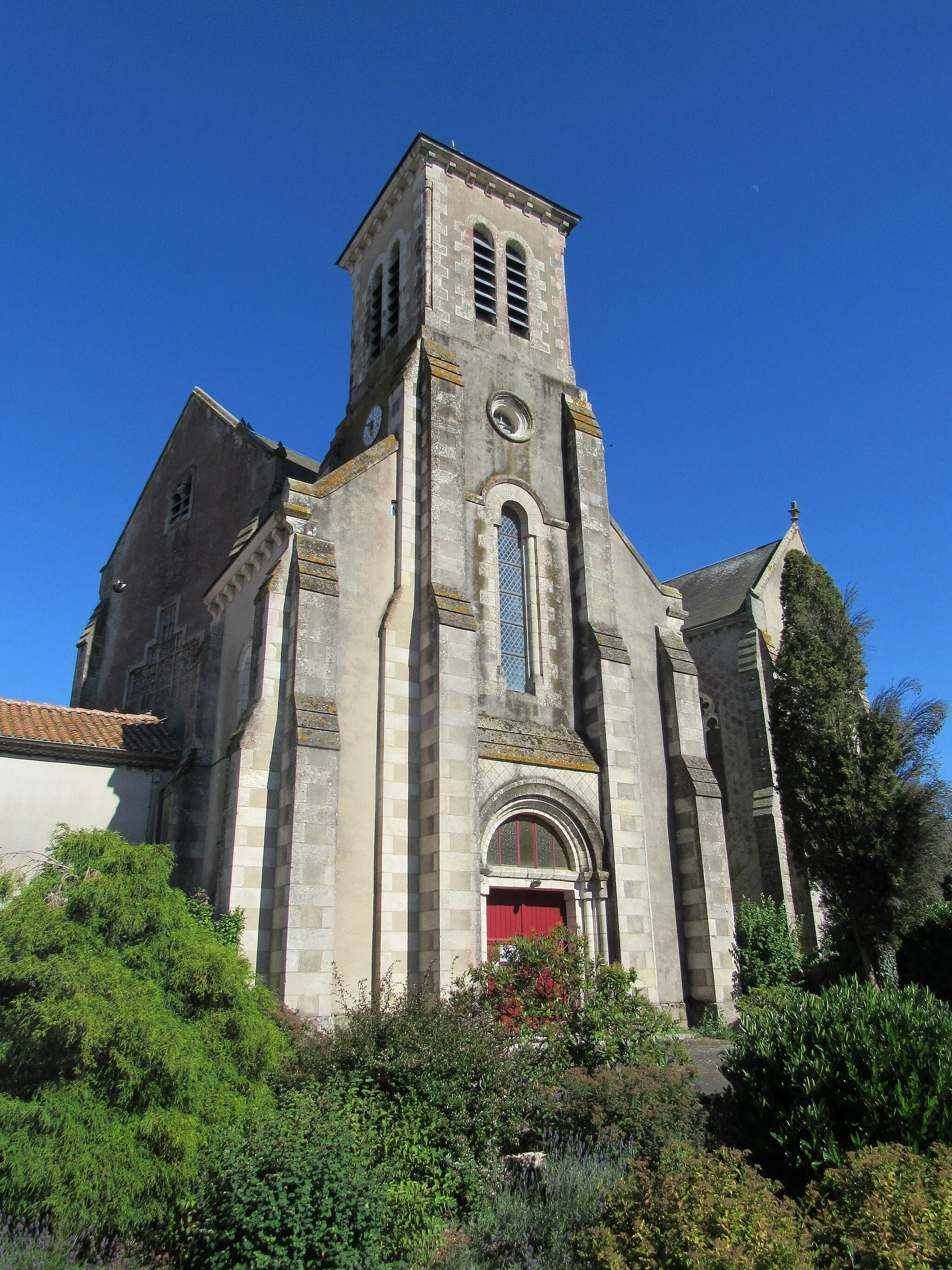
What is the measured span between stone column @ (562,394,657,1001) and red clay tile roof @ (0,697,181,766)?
8.22 m

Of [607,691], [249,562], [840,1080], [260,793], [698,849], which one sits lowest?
[840,1080]

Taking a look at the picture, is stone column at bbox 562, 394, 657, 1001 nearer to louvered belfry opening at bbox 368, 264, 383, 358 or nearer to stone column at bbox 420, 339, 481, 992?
stone column at bbox 420, 339, 481, 992

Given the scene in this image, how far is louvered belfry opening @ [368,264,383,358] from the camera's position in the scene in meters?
20.8

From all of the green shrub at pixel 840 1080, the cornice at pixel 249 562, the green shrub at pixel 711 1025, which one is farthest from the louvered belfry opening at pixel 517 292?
the green shrub at pixel 840 1080

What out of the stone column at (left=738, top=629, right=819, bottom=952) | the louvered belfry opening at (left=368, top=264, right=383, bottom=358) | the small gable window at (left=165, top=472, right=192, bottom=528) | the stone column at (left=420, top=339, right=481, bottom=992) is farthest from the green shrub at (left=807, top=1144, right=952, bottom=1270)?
the small gable window at (left=165, top=472, right=192, bottom=528)

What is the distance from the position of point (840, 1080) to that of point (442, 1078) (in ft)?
11.1

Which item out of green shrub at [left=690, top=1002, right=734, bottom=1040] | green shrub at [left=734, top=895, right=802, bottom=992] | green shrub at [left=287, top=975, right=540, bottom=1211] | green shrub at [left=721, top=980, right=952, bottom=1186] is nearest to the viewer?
green shrub at [left=721, top=980, right=952, bottom=1186]

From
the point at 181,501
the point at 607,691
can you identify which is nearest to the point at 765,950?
the point at 607,691

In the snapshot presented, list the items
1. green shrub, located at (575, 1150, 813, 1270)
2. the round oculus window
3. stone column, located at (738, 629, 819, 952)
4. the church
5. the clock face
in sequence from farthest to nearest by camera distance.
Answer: stone column, located at (738, 629, 819, 952) < the clock face < the round oculus window < the church < green shrub, located at (575, 1150, 813, 1270)

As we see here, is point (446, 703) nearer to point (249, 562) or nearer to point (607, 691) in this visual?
point (607, 691)

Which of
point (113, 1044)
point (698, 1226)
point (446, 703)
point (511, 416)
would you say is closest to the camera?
point (698, 1226)

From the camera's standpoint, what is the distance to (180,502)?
84.0ft

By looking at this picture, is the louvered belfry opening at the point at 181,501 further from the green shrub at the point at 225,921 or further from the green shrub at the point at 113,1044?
the green shrub at the point at 113,1044

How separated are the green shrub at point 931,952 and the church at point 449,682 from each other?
3.74m
